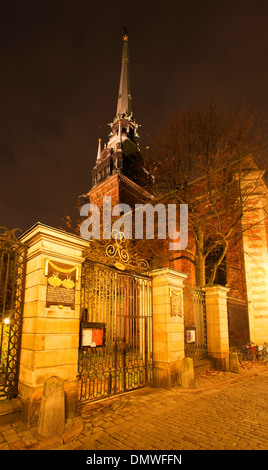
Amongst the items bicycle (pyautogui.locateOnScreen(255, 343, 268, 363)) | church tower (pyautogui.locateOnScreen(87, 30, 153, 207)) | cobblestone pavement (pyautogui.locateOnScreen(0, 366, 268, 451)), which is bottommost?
bicycle (pyautogui.locateOnScreen(255, 343, 268, 363))

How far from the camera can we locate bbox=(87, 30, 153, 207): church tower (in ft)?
165

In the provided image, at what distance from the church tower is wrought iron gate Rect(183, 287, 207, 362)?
3487 centimetres

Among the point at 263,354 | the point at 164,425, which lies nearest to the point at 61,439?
the point at 164,425

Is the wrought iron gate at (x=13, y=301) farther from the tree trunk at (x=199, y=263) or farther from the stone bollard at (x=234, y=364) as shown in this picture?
the tree trunk at (x=199, y=263)

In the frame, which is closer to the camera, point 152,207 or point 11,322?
point 11,322

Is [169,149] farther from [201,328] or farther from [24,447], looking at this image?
[24,447]

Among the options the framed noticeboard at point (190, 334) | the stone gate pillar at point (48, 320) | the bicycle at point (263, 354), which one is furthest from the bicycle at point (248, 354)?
the stone gate pillar at point (48, 320)

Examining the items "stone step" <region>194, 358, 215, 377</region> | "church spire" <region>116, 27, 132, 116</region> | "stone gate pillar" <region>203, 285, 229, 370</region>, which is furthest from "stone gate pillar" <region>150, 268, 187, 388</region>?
"church spire" <region>116, 27, 132, 116</region>

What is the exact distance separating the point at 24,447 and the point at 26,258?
131 inches

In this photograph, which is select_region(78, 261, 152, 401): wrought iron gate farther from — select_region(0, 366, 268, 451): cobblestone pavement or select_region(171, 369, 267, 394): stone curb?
select_region(171, 369, 267, 394): stone curb

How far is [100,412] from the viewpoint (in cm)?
566

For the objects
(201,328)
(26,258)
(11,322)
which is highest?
(26,258)

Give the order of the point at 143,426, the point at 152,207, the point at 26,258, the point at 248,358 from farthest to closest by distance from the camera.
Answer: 1. the point at 152,207
2. the point at 248,358
3. the point at 26,258
4. the point at 143,426

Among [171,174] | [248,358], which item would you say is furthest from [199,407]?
[171,174]
